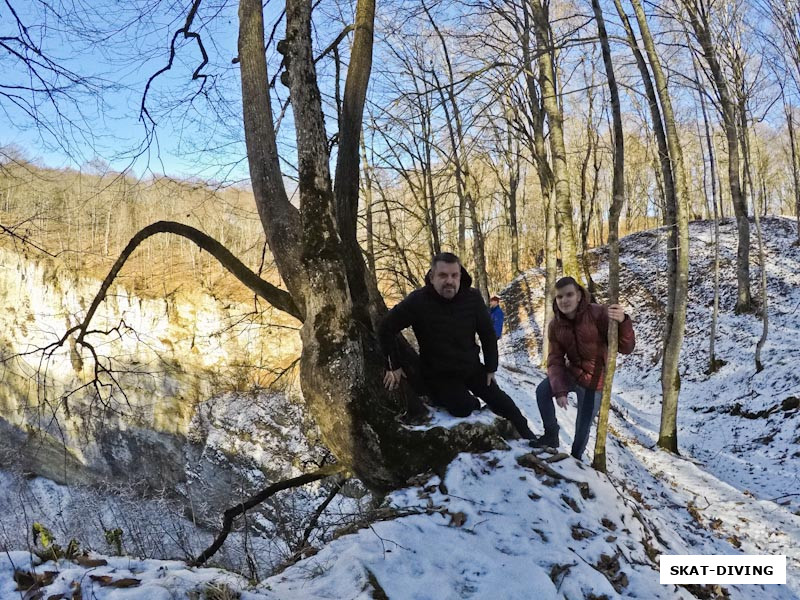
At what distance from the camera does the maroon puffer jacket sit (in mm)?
3926

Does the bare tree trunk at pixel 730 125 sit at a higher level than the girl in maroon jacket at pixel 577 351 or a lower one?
higher

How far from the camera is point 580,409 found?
13.5 feet

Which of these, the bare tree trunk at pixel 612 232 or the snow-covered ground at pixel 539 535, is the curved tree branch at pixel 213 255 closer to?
the snow-covered ground at pixel 539 535

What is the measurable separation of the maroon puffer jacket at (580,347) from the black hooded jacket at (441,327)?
0.67m

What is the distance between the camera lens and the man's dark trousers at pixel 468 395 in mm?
3771

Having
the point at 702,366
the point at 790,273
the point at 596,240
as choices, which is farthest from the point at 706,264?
the point at 596,240

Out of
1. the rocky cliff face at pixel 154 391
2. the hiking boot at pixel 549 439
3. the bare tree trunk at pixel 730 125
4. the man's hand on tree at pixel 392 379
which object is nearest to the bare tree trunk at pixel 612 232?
the hiking boot at pixel 549 439

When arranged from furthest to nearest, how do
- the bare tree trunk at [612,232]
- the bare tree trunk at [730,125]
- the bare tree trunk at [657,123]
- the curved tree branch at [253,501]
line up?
the bare tree trunk at [730,125] → the bare tree trunk at [657,123] → the bare tree trunk at [612,232] → the curved tree branch at [253,501]

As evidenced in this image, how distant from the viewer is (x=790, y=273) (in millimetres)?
15141

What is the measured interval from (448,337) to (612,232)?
8.16m

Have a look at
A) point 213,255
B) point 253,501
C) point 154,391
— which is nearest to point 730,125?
point 213,255

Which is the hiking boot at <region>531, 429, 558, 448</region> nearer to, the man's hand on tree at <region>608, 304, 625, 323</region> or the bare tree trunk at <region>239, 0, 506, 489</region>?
the bare tree trunk at <region>239, 0, 506, 489</region>

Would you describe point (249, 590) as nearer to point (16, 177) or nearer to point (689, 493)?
point (16, 177)

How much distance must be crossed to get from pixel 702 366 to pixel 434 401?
1171 cm
